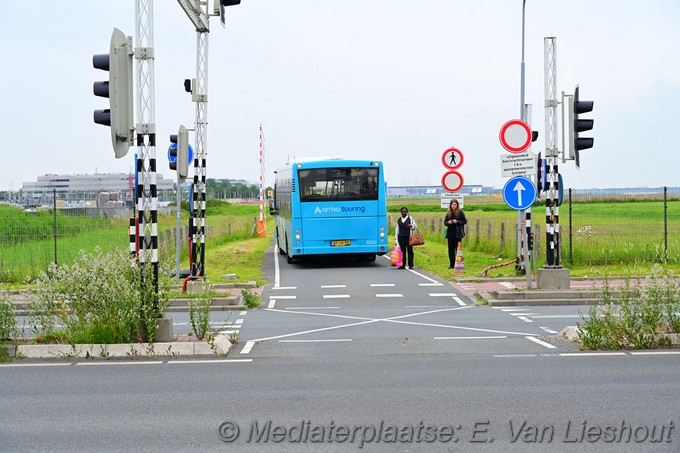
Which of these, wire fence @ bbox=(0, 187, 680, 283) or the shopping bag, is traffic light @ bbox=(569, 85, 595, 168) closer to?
wire fence @ bbox=(0, 187, 680, 283)

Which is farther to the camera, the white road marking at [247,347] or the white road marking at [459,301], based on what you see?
the white road marking at [459,301]

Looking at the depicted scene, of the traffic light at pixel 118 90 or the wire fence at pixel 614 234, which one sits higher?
the traffic light at pixel 118 90

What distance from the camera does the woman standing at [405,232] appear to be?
2766 cm

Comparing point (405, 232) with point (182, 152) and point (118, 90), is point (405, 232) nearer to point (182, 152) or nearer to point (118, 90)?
point (182, 152)

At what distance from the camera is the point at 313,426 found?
7402 mm

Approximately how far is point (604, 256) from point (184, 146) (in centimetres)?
1364

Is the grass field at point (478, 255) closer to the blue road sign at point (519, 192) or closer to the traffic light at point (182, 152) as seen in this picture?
the blue road sign at point (519, 192)

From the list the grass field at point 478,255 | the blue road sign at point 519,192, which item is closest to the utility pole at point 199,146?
the grass field at point 478,255

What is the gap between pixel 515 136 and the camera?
19359mm

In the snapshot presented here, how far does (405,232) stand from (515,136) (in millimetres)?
9034

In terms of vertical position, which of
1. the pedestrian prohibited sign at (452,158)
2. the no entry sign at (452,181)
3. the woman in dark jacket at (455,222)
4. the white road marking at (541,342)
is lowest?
the white road marking at (541,342)

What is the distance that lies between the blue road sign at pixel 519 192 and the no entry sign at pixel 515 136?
716 millimetres

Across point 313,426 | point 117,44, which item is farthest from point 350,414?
point 117,44

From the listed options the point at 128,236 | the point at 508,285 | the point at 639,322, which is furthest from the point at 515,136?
the point at 128,236
